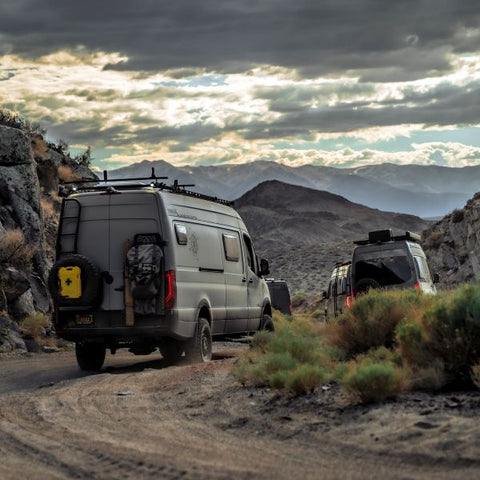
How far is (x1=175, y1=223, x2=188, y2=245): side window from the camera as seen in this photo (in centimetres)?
1521

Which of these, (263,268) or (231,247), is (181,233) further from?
(263,268)

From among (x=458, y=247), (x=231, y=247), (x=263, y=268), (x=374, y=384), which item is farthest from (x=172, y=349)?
(x=458, y=247)

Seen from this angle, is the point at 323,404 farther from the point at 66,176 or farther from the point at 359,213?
the point at 359,213

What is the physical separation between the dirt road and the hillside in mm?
69830

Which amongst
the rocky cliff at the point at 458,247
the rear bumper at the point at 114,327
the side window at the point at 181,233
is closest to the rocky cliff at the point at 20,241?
the rear bumper at the point at 114,327

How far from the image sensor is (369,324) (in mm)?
12688

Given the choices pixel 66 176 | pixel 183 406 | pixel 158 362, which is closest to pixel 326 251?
pixel 66 176

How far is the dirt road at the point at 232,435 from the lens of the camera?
701cm

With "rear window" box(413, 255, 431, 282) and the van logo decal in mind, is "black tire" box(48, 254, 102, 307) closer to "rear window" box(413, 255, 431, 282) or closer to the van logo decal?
the van logo decal

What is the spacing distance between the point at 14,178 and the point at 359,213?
167 m

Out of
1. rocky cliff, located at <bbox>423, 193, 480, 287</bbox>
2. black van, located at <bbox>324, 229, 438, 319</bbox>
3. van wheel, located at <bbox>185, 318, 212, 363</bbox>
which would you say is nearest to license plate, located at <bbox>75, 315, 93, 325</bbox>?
van wheel, located at <bbox>185, 318, 212, 363</bbox>

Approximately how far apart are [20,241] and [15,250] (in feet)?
0.88

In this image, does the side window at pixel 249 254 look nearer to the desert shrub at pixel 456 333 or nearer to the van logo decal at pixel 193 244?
the van logo decal at pixel 193 244

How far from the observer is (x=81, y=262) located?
15.0 meters
